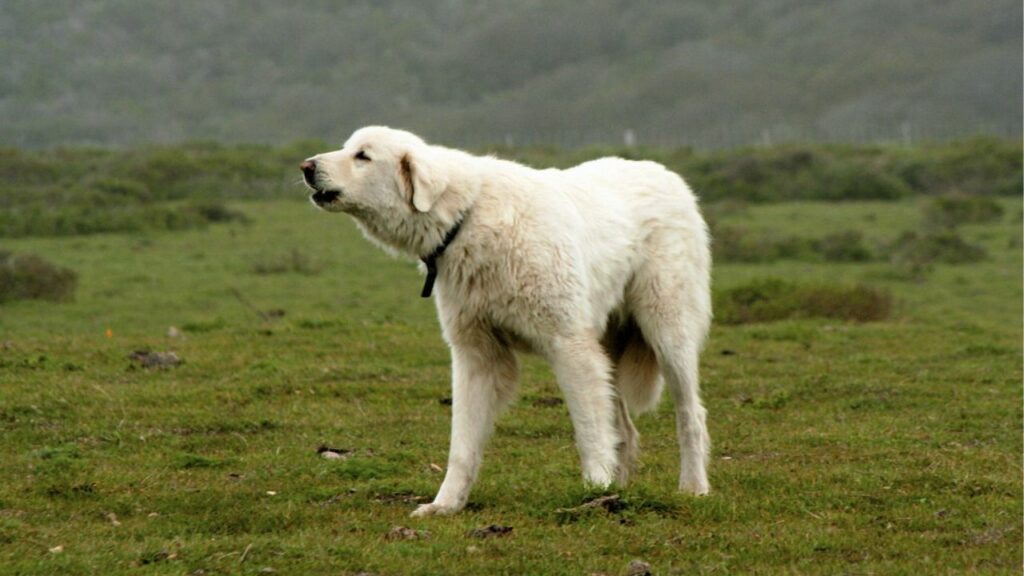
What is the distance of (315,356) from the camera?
1523 centimetres

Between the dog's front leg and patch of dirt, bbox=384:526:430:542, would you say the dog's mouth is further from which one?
patch of dirt, bbox=384:526:430:542

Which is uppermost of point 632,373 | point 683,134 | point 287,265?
point 683,134

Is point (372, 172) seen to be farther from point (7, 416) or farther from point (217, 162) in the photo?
point (217, 162)

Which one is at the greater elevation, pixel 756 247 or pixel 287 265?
pixel 756 247

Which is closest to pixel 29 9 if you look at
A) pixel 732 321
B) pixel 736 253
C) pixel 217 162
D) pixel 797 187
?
pixel 217 162

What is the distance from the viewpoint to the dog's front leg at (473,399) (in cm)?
840

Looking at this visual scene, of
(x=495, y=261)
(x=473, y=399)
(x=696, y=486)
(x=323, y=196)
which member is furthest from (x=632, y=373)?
(x=323, y=196)

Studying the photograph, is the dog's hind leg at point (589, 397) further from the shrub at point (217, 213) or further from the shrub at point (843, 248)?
the shrub at point (217, 213)

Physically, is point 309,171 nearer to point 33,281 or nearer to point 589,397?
point 589,397

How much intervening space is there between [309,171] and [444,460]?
2.85 metres

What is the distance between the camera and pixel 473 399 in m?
8.54

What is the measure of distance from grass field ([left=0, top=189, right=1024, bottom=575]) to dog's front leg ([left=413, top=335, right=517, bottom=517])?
306 mm

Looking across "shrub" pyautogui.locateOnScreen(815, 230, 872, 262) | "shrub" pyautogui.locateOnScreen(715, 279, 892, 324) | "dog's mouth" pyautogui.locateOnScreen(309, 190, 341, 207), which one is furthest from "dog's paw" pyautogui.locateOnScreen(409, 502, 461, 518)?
"shrub" pyautogui.locateOnScreen(815, 230, 872, 262)

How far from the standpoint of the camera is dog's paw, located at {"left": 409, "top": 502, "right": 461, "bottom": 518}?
8172 millimetres
